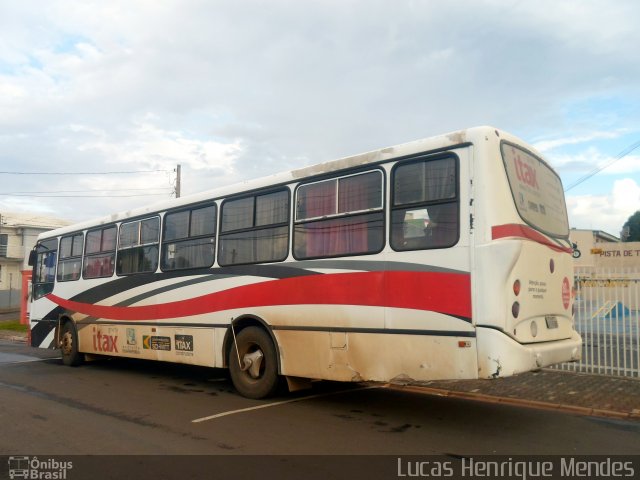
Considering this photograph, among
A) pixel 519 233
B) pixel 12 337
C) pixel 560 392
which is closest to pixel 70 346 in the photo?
pixel 560 392

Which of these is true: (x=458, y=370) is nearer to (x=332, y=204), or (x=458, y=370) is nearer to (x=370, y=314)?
A: (x=370, y=314)

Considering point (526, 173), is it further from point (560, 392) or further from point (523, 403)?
point (560, 392)

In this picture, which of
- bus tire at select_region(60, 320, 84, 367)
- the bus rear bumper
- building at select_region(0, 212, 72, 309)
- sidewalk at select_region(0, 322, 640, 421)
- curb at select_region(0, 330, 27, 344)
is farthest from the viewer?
building at select_region(0, 212, 72, 309)

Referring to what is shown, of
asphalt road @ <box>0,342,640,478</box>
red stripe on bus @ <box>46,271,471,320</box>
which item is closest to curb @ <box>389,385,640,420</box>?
asphalt road @ <box>0,342,640,478</box>

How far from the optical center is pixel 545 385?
940 cm

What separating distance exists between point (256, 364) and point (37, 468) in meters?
3.51

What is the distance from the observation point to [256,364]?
27.3 ft

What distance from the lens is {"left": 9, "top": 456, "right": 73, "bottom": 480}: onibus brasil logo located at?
200 inches

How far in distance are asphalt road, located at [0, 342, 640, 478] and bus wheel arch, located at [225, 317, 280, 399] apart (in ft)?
0.80

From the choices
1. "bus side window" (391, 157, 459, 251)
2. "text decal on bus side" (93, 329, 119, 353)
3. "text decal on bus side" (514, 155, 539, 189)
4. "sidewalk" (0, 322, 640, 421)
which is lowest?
"sidewalk" (0, 322, 640, 421)

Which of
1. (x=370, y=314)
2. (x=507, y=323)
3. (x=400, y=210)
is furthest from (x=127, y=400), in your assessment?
(x=507, y=323)

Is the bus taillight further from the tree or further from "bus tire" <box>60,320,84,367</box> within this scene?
the tree

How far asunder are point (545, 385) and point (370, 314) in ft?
14.2

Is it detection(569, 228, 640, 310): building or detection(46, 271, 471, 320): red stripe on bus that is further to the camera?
detection(569, 228, 640, 310): building
